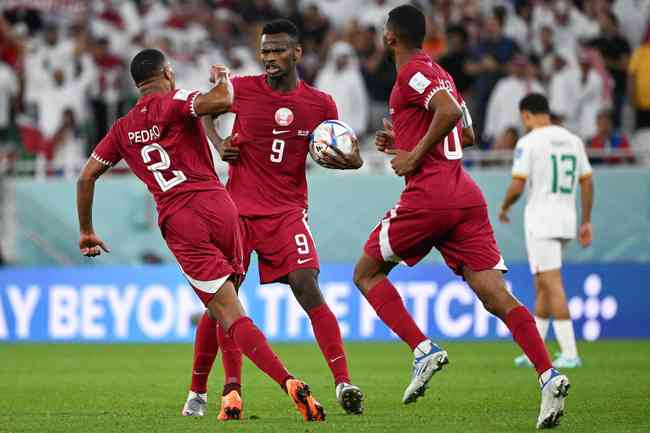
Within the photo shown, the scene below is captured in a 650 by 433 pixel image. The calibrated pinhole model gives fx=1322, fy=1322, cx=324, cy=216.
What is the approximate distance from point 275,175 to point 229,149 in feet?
1.16

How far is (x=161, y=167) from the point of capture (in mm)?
8148

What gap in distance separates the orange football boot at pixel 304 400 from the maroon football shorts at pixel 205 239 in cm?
85

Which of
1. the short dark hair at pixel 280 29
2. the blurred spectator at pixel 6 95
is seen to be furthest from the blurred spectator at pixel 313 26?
the short dark hair at pixel 280 29

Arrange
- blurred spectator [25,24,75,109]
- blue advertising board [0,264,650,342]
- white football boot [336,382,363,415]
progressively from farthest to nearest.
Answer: blurred spectator [25,24,75,109]
blue advertising board [0,264,650,342]
white football boot [336,382,363,415]

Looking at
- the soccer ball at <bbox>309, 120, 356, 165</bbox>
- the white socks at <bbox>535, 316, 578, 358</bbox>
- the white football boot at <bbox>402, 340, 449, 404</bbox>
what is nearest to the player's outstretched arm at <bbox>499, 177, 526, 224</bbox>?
the white socks at <bbox>535, 316, 578, 358</bbox>

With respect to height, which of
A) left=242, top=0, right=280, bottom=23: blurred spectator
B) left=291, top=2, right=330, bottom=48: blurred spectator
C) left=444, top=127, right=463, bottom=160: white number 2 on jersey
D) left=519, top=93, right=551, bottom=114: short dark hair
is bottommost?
left=444, top=127, right=463, bottom=160: white number 2 on jersey

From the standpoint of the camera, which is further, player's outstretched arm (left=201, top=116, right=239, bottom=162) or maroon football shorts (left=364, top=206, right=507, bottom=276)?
player's outstretched arm (left=201, top=116, right=239, bottom=162)

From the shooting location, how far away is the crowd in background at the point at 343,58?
18.6 meters

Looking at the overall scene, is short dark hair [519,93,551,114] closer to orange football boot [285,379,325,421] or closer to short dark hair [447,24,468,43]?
orange football boot [285,379,325,421]

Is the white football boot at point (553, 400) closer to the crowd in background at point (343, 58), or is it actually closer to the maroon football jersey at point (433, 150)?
the maroon football jersey at point (433, 150)

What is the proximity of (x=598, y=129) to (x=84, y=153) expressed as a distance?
7743mm

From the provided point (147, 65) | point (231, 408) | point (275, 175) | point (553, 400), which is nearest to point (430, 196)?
point (275, 175)

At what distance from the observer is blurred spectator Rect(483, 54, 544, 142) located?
60.2 ft

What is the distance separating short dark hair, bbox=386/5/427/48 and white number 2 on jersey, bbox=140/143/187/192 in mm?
1599
